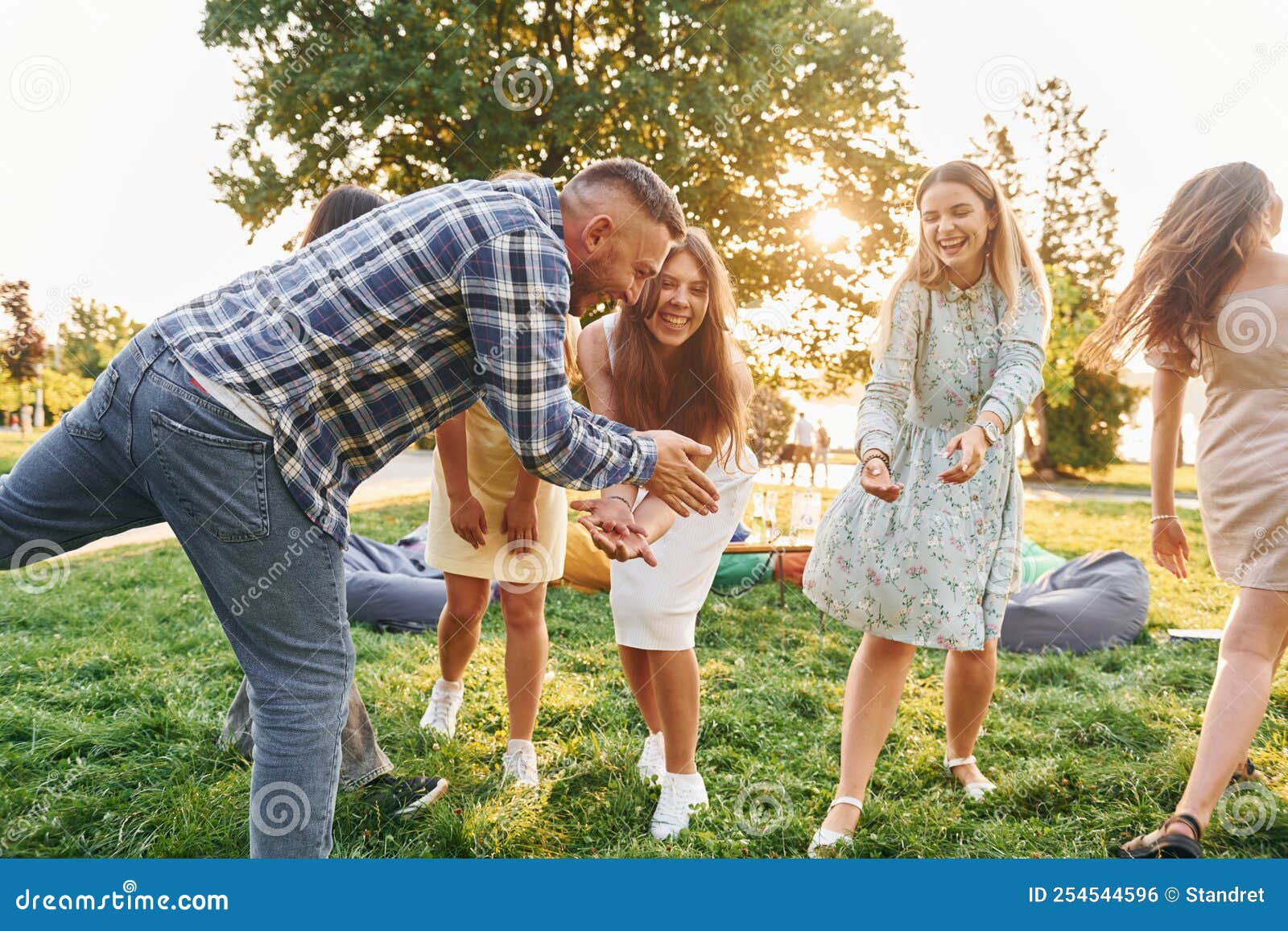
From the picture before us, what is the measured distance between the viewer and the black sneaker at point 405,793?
7.86ft

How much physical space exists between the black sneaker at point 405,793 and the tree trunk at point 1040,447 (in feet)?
57.2

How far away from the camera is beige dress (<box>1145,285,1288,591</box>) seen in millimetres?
2311

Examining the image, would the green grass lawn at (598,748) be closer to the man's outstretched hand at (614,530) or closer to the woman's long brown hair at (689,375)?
the man's outstretched hand at (614,530)

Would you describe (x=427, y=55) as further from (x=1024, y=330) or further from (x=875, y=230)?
(x=1024, y=330)

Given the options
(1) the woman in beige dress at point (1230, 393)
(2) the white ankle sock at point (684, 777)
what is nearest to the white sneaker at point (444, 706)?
(2) the white ankle sock at point (684, 777)

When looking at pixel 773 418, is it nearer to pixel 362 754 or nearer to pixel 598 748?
pixel 598 748

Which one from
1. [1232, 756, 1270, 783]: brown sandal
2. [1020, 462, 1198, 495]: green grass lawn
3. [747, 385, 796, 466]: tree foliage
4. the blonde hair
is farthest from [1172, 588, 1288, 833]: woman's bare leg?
[1020, 462, 1198, 495]: green grass lawn

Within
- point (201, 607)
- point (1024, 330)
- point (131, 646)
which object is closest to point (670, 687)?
point (1024, 330)

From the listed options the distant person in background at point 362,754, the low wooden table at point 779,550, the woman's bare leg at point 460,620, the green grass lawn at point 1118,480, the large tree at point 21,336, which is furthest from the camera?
the green grass lawn at point 1118,480

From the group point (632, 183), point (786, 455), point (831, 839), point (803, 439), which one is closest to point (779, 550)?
point (831, 839)

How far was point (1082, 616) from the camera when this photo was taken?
4.42 meters

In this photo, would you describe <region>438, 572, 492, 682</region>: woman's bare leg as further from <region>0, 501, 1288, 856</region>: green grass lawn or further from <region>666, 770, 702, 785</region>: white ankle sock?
<region>666, 770, 702, 785</region>: white ankle sock

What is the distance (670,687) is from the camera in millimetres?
2486

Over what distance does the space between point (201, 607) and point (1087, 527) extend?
904 cm
